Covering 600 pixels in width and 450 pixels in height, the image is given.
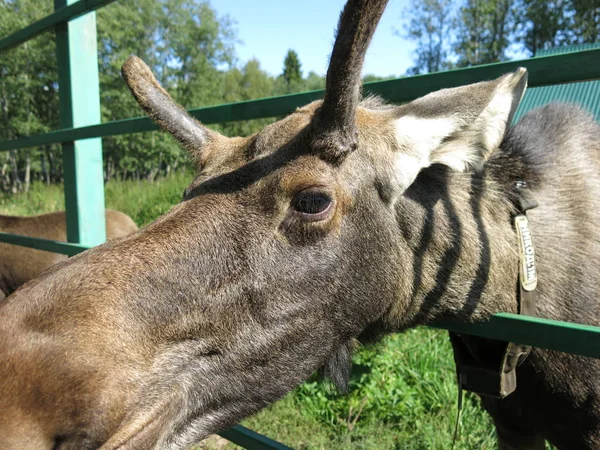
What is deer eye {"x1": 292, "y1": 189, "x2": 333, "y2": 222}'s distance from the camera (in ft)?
5.47

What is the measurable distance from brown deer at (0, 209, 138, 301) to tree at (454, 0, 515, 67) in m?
29.4

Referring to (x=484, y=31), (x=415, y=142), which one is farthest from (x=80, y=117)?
(x=484, y=31)

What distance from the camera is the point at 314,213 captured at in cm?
167

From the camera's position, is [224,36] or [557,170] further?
[224,36]

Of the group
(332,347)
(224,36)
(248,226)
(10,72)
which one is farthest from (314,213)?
(224,36)

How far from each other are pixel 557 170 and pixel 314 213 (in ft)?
3.94

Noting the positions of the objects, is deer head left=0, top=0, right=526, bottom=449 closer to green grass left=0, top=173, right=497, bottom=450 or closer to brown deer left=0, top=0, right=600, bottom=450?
brown deer left=0, top=0, right=600, bottom=450

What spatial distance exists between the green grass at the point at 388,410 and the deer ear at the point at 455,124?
2243 millimetres

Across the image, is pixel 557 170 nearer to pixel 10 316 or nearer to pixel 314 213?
pixel 314 213

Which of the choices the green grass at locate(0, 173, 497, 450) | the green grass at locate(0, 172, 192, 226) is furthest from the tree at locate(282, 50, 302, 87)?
the green grass at locate(0, 173, 497, 450)

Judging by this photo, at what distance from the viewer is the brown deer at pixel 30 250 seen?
7477 mm

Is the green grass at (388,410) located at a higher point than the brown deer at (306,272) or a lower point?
lower

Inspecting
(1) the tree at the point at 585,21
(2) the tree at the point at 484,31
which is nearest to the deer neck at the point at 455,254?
(1) the tree at the point at 585,21

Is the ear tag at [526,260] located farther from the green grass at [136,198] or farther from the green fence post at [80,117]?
the green grass at [136,198]
